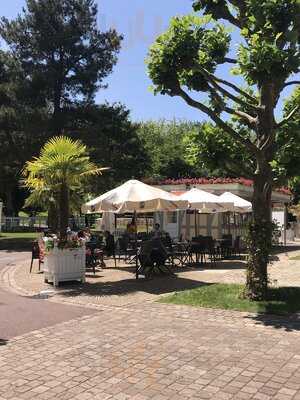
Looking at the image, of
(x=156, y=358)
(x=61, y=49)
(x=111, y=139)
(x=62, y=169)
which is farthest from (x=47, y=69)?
(x=156, y=358)

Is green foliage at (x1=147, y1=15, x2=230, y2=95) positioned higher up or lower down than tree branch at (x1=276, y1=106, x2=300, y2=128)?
higher up

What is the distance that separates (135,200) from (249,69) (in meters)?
6.01

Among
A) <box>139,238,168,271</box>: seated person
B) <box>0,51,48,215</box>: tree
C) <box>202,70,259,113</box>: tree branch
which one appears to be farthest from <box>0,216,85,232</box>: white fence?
<box>202,70,259,113</box>: tree branch

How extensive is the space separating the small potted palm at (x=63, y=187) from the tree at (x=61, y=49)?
17.0 metres

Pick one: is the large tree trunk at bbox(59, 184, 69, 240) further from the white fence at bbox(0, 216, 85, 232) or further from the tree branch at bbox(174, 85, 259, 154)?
the white fence at bbox(0, 216, 85, 232)

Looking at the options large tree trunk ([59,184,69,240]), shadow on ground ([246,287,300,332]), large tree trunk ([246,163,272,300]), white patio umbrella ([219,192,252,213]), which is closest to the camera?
shadow on ground ([246,287,300,332])

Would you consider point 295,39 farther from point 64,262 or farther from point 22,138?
point 22,138

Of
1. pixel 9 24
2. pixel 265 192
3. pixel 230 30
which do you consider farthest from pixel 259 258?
pixel 9 24

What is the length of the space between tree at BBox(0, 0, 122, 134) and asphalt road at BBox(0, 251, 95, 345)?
2065 cm

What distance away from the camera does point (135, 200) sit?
14.2 meters

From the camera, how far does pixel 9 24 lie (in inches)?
1225

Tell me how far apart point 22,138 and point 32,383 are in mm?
25359

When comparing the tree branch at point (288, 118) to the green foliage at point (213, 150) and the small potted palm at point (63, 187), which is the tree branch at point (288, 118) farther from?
the small potted palm at point (63, 187)

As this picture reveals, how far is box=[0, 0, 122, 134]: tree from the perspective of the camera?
3077 cm
